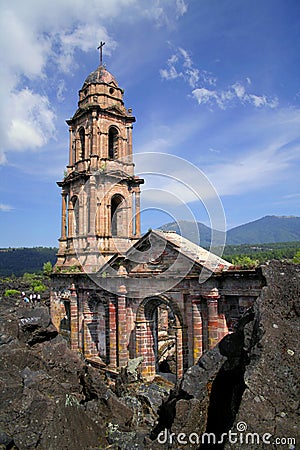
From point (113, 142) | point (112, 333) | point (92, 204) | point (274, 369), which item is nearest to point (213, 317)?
point (112, 333)

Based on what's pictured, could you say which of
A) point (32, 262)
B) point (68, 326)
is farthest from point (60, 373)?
point (32, 262)

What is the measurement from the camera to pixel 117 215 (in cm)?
2409

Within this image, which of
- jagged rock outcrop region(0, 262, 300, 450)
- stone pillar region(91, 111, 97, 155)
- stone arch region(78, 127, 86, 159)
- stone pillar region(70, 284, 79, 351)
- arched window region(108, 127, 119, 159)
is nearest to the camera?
jagged rock outcrop region(0, 262, 300, 450)

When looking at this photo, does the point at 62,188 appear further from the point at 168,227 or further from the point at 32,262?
the point at 32,262

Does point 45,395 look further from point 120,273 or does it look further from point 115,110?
point 115,110

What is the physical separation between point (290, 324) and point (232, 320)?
29.6 ft

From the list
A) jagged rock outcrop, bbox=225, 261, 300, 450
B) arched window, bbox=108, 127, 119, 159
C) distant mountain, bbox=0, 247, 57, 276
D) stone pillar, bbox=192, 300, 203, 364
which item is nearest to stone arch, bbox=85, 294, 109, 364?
stone pillar, bbox=192, 300, 203, 364

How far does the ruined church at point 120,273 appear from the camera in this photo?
49.0ft

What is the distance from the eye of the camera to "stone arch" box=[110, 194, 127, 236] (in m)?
23.6

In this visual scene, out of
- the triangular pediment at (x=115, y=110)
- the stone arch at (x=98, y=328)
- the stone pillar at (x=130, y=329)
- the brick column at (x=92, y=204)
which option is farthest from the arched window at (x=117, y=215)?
the stone pillar at (x=130, y=329)

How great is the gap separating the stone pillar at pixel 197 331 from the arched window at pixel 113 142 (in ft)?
44.2

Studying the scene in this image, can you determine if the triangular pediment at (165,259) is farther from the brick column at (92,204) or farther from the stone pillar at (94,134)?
the stone pillar at (94,134)

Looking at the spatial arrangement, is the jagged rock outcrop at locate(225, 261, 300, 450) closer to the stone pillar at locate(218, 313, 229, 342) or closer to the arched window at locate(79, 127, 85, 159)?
the stone pillar at locate(218, 313, 229, 342)

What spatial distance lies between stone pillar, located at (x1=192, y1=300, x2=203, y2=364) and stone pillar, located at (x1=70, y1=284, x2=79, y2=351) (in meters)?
9.08
